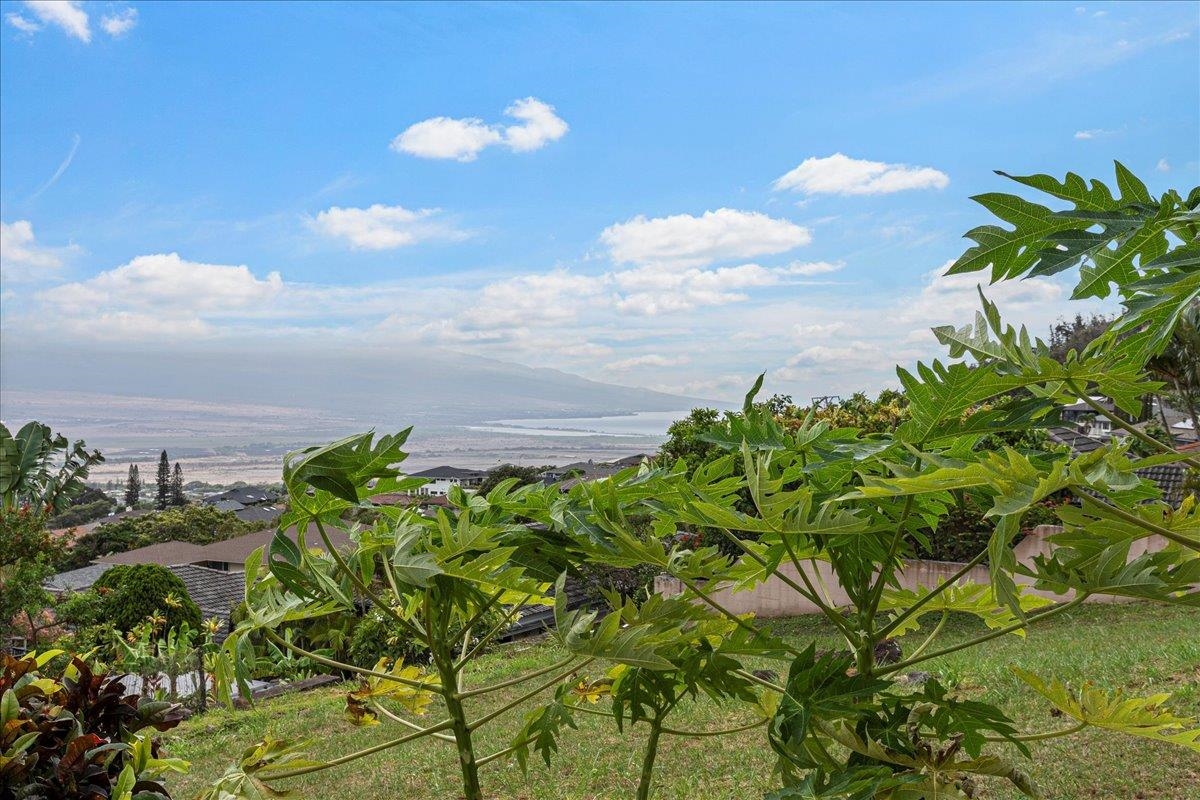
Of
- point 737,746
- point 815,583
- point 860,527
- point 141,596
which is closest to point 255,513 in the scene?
point 141,596

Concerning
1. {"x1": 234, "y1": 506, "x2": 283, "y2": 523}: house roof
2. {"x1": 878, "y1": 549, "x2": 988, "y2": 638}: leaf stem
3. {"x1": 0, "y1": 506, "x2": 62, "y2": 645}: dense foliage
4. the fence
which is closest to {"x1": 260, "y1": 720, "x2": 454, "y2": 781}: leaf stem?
{"x1": 878, "y1": 549, "x2": 988, "y2": 638}: leaf stem

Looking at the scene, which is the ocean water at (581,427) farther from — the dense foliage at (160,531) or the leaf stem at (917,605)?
the leaf stem at (917,605)

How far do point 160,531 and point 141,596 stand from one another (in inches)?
1030

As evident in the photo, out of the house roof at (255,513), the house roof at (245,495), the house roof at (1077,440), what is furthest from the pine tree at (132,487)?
the house roof at (1077,440)

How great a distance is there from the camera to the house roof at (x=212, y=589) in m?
20.6

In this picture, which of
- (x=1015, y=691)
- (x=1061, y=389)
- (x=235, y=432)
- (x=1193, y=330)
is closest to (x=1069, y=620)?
(x=1015, y=691)

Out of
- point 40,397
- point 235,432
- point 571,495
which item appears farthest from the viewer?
point 40,397

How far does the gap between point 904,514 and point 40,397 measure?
22161 centimetres

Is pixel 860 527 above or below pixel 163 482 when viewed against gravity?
above

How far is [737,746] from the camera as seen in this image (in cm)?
466

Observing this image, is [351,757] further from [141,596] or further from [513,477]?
[141,596]

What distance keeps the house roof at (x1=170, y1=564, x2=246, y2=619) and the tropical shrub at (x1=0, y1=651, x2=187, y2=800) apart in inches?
752

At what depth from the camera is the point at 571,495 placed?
1.30 m

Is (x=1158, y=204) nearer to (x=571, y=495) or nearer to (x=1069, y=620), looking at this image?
(x=571, y=495)
